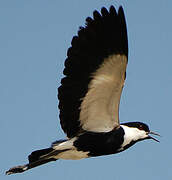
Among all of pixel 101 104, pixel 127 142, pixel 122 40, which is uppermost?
pixel 122 40

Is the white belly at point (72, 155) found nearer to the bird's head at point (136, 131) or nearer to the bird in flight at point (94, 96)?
the bird in flight at point (94, 96)

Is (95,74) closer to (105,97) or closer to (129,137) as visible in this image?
(105,97)

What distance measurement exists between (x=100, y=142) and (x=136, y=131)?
0.73 metres

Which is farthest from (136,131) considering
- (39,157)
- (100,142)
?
(39,157)

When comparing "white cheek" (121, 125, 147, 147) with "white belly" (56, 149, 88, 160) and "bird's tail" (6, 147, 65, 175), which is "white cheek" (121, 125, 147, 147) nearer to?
"white belly" (56, 149, 88, 160)

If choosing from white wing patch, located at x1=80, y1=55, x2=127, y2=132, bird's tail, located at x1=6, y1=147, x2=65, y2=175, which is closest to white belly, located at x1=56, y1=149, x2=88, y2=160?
bird's tail, located at x1=6, y1=147, x2=65, y2=175

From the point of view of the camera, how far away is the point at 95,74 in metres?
10.8

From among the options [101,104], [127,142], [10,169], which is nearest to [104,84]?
[101,104]

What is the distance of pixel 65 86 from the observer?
10.8 metres

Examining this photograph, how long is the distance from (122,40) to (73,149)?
203cm

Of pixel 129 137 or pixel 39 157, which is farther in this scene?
pixel 129 137

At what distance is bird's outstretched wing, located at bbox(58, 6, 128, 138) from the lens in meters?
10.5

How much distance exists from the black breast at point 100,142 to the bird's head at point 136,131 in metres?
0.16

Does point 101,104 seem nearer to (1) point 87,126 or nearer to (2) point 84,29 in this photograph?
(1) point 87,126
